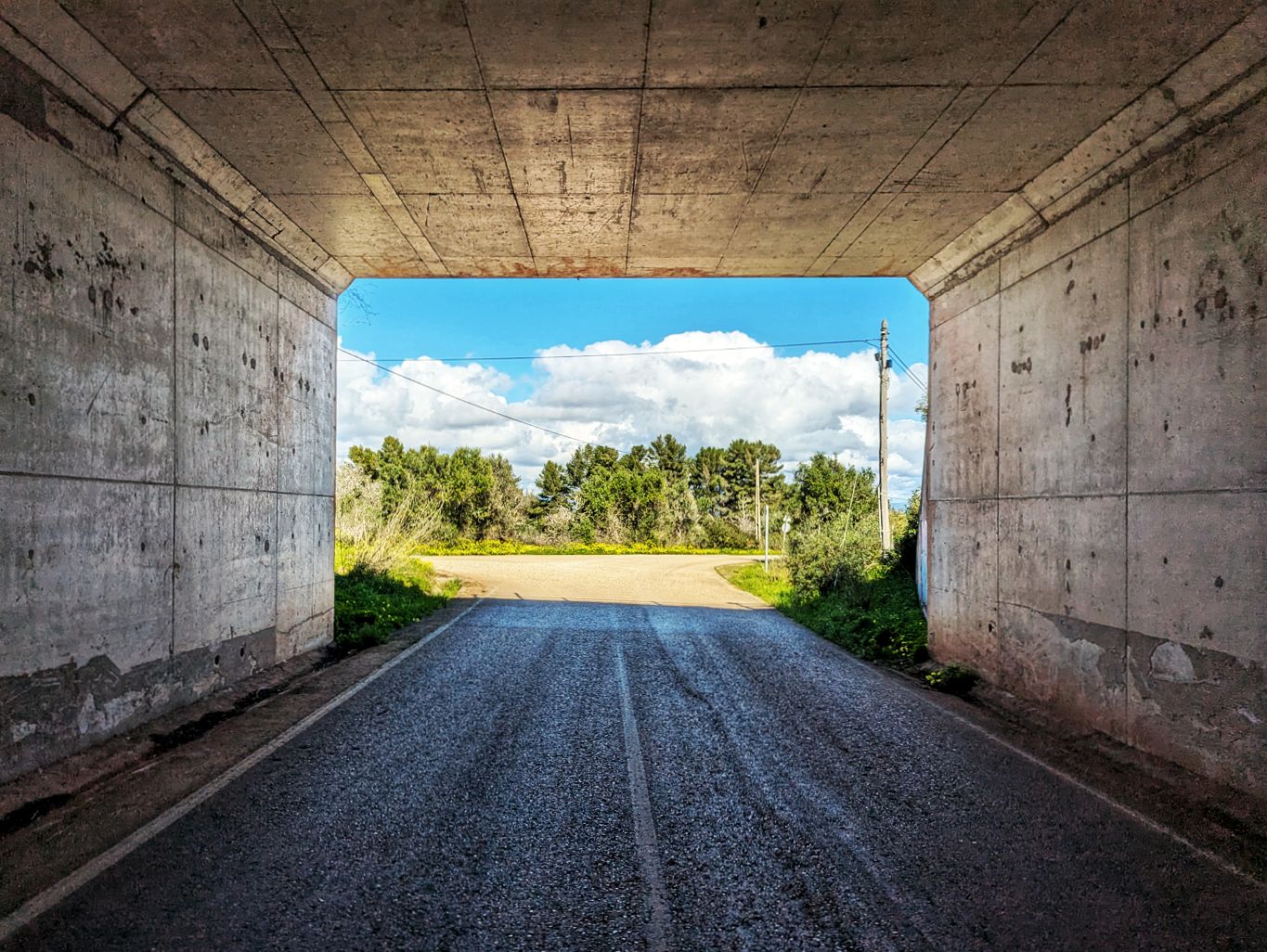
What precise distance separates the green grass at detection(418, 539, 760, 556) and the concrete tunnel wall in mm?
31826

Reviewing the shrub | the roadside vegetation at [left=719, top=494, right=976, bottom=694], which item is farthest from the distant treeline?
the roadside vegetation at [left=719, top=494, right=976, bottom=694]

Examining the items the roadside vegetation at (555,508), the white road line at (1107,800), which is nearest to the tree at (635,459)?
the roadside vegetation at (555,508)

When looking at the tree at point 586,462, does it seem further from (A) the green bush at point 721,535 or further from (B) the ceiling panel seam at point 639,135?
(B) the ceiling panel seam at point 639,135

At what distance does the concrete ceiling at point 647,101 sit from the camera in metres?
4.53

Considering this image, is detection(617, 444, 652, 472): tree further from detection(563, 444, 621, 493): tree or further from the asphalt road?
the asphalt road

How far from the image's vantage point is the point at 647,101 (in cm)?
553

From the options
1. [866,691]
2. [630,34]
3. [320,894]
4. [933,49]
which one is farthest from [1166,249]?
[320,894]

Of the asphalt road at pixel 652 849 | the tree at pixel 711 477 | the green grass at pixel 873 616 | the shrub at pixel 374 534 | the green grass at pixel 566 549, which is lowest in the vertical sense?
the green grass at pixel 566 549

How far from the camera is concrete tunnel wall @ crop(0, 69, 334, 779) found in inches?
180

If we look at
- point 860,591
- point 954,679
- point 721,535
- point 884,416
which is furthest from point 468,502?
point 954,679

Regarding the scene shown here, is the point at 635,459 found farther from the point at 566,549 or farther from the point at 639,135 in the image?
the point at 639,135

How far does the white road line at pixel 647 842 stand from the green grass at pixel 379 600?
5.57m

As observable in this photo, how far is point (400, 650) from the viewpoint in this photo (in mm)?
9953

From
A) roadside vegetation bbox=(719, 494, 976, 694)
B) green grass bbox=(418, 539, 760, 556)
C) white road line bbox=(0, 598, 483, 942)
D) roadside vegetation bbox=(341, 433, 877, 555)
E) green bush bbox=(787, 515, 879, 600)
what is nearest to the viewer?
white road line bbox=(0, 598, 483, 942)
